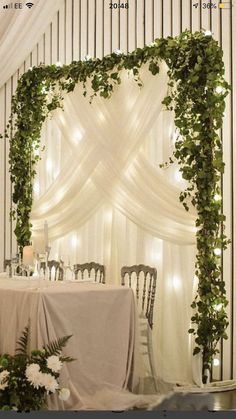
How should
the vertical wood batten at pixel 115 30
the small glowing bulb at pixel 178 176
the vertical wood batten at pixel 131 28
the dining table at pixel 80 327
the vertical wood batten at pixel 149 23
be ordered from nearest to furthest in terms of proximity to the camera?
the dining table at pixel 80 327 → the small glowing bulb at pixel 178 176 → the vertical wood batten at pixel 149 23 → the vertical wood batten at pixel 131 28 → the vertical wood batten at pixel 115 30

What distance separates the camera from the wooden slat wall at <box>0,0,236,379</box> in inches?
196

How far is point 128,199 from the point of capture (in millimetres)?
5277

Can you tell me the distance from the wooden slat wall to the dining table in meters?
0.90

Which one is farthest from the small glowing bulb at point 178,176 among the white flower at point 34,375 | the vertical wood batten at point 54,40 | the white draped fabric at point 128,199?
the white flower at point 34,375

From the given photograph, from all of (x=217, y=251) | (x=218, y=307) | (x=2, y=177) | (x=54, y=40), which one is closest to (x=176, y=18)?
(x=54, y=40)

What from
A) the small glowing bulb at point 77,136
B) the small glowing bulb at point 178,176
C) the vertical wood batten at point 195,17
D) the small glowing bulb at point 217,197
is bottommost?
the small glowing bulb at point 217,197

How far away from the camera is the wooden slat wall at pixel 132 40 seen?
196 inches

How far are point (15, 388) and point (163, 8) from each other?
3.23 meters

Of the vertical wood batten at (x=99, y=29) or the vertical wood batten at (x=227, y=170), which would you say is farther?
the vertical wood batten at (x=99, y=29)

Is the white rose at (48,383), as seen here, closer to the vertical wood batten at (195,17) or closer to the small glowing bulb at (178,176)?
the small glowing bulb at (178,176)

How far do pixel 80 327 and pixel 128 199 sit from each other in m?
1.38

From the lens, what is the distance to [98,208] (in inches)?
218

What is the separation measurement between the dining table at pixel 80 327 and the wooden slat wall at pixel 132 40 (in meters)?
0.90

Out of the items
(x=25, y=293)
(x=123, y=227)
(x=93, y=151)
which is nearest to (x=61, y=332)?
(x=25, y=293)
